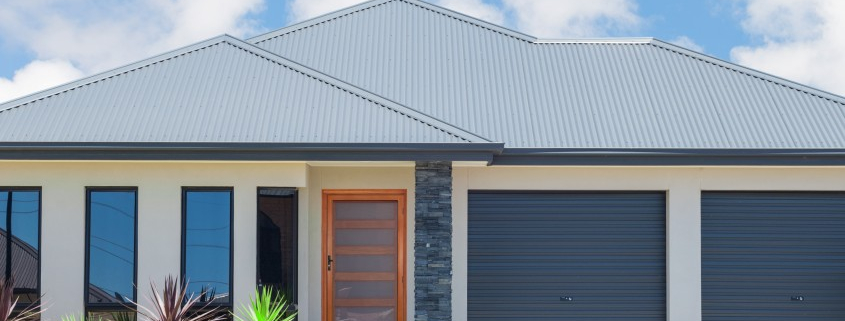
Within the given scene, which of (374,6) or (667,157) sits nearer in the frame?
(667,157)

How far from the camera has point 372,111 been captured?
45.7 ft

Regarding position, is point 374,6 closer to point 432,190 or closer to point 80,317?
point 432,190

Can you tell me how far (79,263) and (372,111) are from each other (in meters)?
4.64

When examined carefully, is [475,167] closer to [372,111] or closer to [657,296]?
[372,111]

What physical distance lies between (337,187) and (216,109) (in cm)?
224

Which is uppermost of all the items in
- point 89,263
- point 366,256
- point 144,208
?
point 144,208

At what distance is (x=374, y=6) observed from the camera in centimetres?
2097

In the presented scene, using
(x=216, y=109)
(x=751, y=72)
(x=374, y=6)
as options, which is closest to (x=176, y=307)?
(x=216, y=109)

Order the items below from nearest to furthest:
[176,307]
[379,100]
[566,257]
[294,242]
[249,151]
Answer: [176,307], [249,151], [294,242], [379,100], [566,257]

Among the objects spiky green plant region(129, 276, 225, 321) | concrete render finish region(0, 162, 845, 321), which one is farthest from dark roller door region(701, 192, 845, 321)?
spiky green plant region(129, 276, 225, 321)

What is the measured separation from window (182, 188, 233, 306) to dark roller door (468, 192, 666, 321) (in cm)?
389

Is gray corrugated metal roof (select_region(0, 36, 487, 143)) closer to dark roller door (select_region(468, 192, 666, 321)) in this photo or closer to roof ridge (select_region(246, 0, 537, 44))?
dark roller door (select_region(468, 192, 666, 321))

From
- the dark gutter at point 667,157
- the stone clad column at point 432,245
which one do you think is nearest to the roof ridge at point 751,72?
the dark gutter at point 667,157

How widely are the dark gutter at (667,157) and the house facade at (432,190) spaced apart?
3 centimetres
